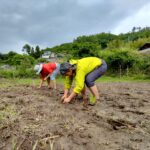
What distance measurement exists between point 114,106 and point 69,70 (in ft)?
3.77

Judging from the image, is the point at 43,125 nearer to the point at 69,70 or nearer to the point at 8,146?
the point at 8,146

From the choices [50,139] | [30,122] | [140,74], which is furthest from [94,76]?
[140,74]

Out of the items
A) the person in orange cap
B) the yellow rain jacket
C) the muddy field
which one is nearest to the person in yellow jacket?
the yellow rain jacket

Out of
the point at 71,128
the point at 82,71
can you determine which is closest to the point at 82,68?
the point at 82,71

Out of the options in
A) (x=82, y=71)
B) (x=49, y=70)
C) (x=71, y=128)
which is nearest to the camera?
(x=71, y=128)

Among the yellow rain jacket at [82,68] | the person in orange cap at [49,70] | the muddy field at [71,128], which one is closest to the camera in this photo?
the muddy field at [71,128]

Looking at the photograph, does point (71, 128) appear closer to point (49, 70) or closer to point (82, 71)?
point (82, 71)

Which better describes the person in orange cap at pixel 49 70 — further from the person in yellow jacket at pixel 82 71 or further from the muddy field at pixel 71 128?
the muddy field at pixel 71 128

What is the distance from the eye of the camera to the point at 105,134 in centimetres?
316

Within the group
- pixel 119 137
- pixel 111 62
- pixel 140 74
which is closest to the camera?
pixel 119 137

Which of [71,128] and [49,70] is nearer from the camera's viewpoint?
[71,128]

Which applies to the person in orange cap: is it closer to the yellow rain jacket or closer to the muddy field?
the yellow rain jacket

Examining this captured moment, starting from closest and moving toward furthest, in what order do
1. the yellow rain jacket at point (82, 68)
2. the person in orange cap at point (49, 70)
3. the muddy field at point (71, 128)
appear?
1. the muddy field at point (71, 128)
2. the yellow rain jacket at point (82, 68)
3. the person in orange cap at point (49, 70)

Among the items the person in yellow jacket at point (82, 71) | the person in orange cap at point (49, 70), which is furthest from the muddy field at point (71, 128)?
the person in orange cap at point (49, 70)
